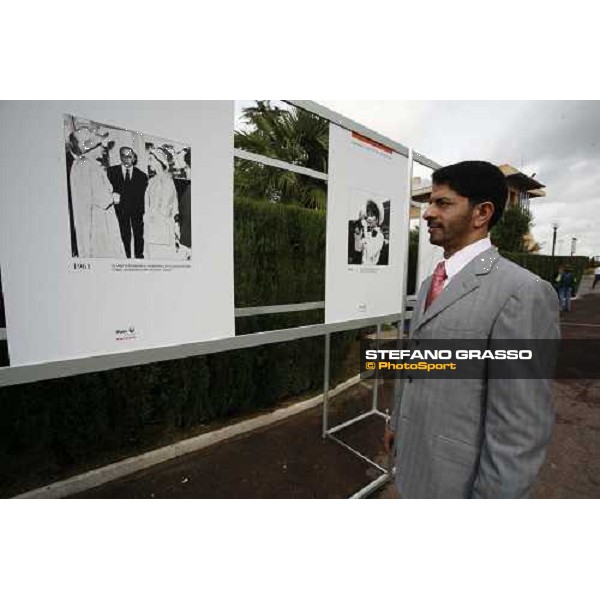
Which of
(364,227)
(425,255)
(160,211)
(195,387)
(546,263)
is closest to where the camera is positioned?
(160,211)

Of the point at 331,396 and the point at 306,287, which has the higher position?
the point at 306,287

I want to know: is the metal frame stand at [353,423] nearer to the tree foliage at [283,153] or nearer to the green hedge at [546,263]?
the tree foliage at [283,153]

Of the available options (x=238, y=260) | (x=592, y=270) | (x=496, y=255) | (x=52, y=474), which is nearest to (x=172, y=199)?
(x=496, y=255)

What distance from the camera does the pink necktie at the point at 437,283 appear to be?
5.12 feet

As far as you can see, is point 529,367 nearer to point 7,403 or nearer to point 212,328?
point 212,328

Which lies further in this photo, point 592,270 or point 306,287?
point 592,270

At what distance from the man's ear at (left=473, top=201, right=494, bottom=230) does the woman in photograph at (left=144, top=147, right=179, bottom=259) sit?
1402 millimetres

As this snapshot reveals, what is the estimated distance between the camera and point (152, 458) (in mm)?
2902

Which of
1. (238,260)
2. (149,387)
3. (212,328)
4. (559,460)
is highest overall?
(238,260)

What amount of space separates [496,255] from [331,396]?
342cm

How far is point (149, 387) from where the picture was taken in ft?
10.2

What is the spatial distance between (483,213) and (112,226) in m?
1.65

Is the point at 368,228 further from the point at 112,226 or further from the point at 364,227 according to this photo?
the point at 112,226

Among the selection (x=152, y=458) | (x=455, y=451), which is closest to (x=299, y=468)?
(x=152, y=458)
